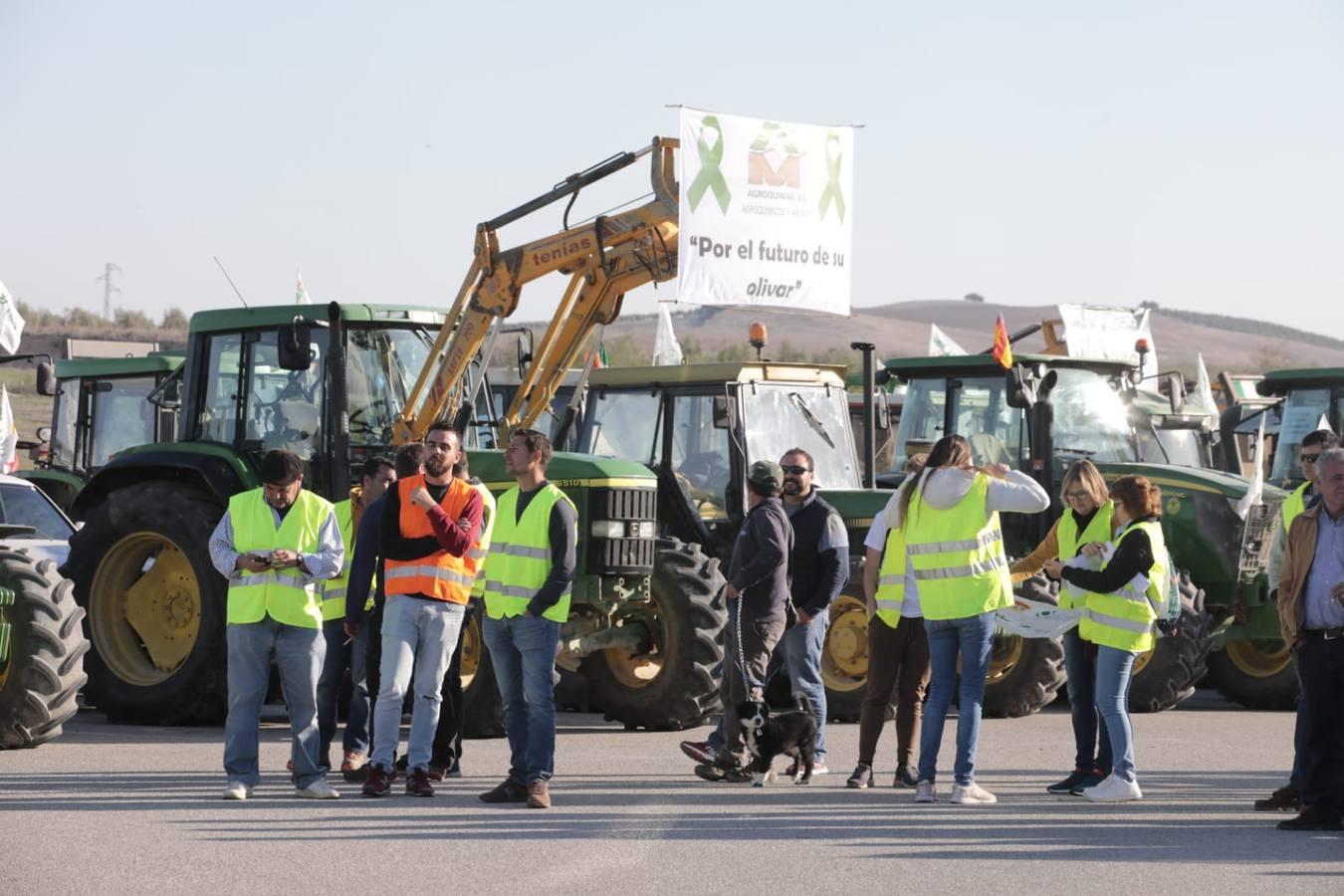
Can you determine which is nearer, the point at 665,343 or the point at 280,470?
the point at 280,470

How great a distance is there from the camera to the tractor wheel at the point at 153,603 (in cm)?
1344

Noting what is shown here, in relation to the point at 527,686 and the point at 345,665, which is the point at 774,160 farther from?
the point at 527,686

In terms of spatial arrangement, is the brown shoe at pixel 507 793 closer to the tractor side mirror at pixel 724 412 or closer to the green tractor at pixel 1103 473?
the tractor side mirror at pixel 724 412

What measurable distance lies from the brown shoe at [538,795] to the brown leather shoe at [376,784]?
765 mm

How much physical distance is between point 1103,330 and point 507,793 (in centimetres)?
1517

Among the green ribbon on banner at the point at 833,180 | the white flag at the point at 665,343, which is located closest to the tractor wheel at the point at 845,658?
the green ribbon on banner at the point at 833,180

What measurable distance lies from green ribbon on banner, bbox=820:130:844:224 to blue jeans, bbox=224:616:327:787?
295 inches

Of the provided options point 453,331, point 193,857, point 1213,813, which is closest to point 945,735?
point 1213,813

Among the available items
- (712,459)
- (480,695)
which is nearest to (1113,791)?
(480,695)

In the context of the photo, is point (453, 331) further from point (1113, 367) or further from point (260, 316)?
point (1113, 367)

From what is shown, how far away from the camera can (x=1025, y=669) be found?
14.4 metres

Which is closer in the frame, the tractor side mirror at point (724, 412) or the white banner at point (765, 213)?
the tractor side mirror at point (724, 412)

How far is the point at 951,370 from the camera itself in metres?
17.2

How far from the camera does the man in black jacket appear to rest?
1105 centimetres
